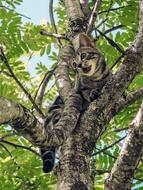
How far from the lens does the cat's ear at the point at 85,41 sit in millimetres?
3979

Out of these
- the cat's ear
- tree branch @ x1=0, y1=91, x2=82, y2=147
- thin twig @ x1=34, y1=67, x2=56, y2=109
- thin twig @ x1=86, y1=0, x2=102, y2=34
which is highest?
thin twig @ x1=86, y1=0, x2=102, y2=34

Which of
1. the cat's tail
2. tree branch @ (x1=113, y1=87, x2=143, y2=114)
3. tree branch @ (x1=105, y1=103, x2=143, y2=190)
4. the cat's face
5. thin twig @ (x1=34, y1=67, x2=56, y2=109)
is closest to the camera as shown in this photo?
tree branch @ (x1=105, y1=103, x2=143, y2=190)

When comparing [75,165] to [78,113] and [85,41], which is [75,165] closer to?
[78,113]

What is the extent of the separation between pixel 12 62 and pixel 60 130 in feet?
8.74

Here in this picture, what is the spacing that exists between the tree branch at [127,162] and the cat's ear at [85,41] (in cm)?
139

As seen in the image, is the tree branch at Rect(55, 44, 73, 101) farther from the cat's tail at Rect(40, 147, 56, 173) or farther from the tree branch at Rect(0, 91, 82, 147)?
the tree branch at Rect(0, 91, 82, 147)

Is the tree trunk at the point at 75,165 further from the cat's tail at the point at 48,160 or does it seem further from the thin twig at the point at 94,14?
the thin twig at the point at 94,14

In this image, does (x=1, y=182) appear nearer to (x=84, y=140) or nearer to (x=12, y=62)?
(x=84, y=140)

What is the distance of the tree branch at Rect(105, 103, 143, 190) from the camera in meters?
2.62

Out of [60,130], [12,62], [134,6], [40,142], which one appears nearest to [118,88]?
[60,130]

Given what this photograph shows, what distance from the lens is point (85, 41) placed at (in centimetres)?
405

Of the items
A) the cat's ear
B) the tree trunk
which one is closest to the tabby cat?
the cat's ear

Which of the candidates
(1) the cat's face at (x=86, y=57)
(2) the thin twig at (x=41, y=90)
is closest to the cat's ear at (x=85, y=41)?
(1) the cat's face at (x=86, y=57)

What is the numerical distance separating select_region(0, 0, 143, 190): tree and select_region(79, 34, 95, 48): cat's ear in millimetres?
50
